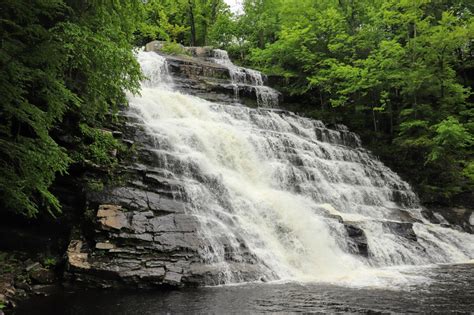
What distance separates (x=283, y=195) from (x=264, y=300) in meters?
6.65

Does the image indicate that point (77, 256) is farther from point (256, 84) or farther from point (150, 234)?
point (256, 84)

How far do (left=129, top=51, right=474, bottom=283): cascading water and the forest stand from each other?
98.8 inches

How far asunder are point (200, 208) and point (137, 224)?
2.10m

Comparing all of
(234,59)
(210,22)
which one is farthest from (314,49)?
(210,22)

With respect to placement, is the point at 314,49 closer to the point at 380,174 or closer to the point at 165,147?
the point at 380,174

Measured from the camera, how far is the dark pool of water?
7137 millimetres

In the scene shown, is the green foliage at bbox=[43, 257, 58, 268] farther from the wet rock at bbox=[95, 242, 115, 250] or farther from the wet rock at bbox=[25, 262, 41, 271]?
the wet rock at bbox=[95, 242, 115, 250]

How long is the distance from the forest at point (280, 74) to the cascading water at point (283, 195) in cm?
251

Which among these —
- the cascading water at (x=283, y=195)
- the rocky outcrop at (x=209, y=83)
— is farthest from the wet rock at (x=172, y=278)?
the rocky outcrop at (x=209, y=83)

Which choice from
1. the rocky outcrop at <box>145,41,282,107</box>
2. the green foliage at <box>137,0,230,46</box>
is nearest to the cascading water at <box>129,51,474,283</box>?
the rocky outcrop at <box>145,41,282,107</box>

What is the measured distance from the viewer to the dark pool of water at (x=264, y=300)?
714cm

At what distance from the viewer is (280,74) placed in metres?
27.4

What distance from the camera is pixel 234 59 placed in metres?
34.8

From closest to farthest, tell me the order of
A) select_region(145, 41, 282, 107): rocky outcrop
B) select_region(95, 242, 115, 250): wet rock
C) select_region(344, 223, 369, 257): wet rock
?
1. select_region(95, 242, 115, 250): wet rock
2. select_region(344, 223, 369, 257): wet rock
3. select_region(145, 41, 282, 107): rocky outcrop
